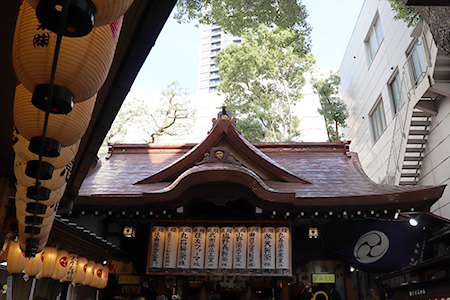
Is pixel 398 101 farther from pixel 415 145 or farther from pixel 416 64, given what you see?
pixel 415 145

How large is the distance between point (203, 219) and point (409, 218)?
18.2 feet

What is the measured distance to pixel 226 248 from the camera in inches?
339

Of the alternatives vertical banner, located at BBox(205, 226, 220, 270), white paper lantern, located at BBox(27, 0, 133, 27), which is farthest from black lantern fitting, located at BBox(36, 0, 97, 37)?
vertical banner, located at BBox(205, 226, 220, 270)

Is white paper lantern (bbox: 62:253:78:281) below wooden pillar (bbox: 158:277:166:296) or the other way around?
the other way around

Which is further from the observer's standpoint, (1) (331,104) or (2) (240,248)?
(1) (331,104)

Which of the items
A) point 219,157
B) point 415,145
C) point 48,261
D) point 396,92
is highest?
point 396,92

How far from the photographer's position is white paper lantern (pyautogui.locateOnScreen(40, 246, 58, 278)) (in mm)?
6289

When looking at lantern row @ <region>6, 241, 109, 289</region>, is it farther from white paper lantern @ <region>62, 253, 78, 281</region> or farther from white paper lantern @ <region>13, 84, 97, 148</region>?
white paper lantern @ <region>13, 84, 97, 148</region>

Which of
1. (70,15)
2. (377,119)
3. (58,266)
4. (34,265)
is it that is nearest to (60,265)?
(58,266)

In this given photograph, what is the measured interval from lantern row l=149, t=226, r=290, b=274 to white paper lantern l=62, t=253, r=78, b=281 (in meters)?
1.82

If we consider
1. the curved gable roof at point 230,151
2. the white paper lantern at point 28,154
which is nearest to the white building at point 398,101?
the curved gable roof at point 230,151

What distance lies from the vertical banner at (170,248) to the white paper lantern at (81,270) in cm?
184

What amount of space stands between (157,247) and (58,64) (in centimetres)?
726

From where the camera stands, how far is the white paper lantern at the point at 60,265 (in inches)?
261
